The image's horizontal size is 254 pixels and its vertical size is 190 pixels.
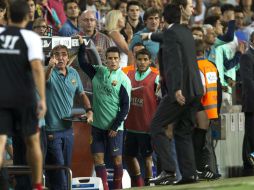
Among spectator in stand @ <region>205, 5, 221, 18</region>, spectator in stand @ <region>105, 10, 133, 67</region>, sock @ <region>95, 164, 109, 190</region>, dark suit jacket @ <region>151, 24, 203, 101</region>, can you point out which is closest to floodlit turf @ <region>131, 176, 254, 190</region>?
dark suit jacket @ <region>151, 24, 203, 101</region>

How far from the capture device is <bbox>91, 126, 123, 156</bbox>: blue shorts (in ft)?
57.4

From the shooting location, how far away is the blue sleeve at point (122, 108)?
17.5 metres

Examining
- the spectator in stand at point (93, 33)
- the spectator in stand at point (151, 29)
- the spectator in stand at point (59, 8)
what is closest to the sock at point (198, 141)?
the spectator in stand at point (93, 33)

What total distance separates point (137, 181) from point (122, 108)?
1241mm

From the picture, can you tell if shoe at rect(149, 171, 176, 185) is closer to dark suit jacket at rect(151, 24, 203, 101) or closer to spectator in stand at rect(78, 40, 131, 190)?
dark suit jacket at rect(151, 24, 203, 101)

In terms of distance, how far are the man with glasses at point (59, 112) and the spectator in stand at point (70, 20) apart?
237 cm

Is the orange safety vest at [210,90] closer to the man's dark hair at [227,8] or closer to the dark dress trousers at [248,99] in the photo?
the dark dress trousers at [248,99]

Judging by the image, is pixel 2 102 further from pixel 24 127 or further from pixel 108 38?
pixel 108 38

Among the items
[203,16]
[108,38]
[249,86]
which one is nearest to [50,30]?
[108,38]

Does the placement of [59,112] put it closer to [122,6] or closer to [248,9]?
[122,6]

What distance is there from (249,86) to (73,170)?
9.93 feet

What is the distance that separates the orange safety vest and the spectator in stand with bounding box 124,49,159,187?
1.18 m

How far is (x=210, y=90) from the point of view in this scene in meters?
17.2

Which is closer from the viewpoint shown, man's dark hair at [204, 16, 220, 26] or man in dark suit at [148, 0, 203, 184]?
man in dark suit at [148, 0, 203, 184]
